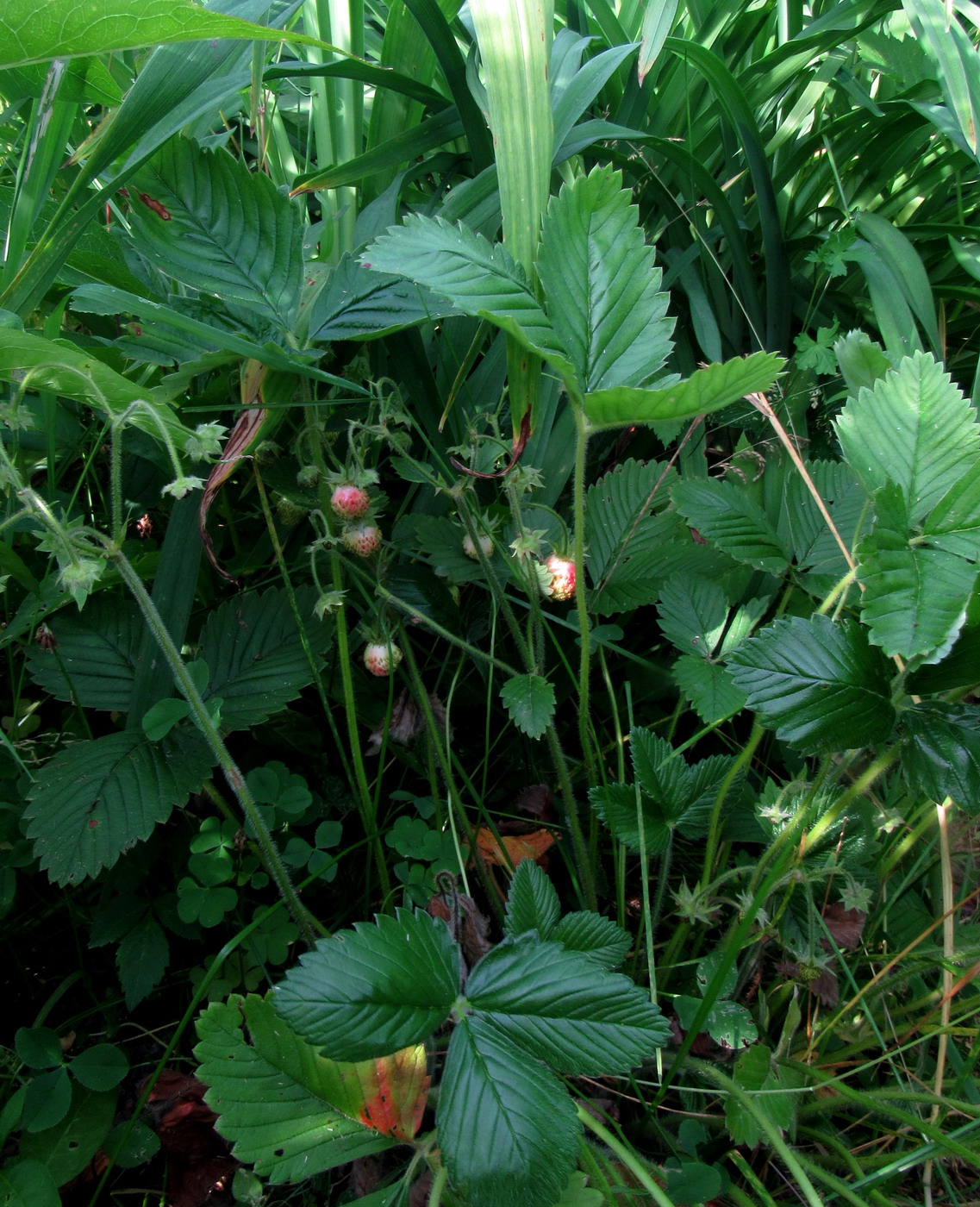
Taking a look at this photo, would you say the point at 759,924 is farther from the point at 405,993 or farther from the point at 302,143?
the point at 302,143

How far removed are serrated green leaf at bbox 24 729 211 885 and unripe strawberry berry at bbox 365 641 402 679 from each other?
212mm

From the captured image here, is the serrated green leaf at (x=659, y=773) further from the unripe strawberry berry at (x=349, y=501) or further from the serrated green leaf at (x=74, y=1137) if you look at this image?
the serrated green leaf at (x=74, y=1137)

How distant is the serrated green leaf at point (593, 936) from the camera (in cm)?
79

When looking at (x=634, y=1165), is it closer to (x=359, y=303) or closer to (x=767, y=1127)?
(x=767, y=1127)

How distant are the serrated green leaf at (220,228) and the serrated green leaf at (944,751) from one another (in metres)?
0.75

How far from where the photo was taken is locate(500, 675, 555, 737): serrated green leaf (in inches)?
33.8

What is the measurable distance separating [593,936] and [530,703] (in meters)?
0.24

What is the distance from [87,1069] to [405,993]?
1.55 feet

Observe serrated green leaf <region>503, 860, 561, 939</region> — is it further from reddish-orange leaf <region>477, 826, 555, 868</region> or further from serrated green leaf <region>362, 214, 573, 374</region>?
serrated green leaf <region>362, 214, 573, 374</region>

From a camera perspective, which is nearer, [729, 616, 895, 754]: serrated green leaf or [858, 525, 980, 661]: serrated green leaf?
[858, 525, 980, 661]: serrated green leaf

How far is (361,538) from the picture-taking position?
38.1 inches

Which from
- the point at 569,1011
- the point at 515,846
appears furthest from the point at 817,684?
the point at 515,846

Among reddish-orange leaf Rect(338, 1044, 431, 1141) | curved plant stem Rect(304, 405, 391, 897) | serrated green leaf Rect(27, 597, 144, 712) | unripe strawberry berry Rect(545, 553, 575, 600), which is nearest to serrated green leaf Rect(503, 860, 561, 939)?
reddish-orange leaf Rect(338, 1044, 431, 1141)

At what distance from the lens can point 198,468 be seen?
3.64 ft
